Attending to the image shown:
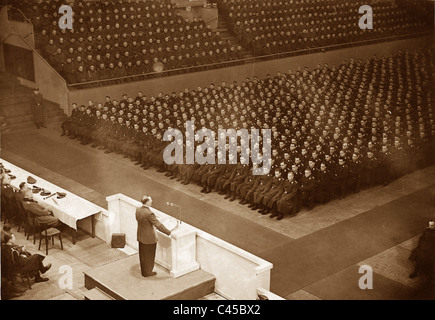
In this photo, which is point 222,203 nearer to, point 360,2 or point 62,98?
point 62,98

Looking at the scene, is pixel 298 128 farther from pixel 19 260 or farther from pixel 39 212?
pixel 19 260

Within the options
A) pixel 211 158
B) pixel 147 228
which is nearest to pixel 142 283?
pixel 147 228

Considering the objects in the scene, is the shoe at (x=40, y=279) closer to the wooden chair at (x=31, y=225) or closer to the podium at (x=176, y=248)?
the wooden chair at (x=31, y=225)

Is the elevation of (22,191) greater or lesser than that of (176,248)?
greater

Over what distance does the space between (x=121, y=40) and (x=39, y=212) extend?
993cm

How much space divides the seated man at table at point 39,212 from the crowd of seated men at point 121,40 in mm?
7820

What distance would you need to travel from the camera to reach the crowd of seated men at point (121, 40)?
61.4 feet

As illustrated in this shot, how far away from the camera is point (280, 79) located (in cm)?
1953

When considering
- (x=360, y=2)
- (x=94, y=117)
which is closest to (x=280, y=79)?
(x=94, y=117)

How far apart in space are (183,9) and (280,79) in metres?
6.73

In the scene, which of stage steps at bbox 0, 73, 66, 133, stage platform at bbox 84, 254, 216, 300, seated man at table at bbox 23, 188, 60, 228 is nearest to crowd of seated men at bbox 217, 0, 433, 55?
stage steps at bbox 0, 73, 66, 133

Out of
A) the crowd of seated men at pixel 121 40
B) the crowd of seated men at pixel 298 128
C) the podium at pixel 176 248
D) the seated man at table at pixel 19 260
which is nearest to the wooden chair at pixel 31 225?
the seated man at table at pixel 19 260

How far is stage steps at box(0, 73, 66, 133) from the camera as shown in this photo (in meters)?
18.1

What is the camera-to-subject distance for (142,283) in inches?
369
